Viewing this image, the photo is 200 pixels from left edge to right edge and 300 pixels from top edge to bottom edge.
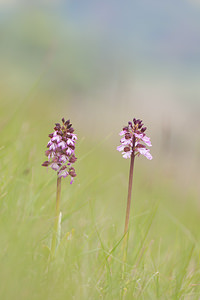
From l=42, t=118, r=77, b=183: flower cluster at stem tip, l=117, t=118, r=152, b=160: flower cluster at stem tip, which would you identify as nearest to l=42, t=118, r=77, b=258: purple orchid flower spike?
l=42, t=118, r=77, b=183: flower cluster at stem tip

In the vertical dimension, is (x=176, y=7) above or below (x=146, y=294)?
above

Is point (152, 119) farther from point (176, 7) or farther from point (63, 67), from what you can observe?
point (176, 7)

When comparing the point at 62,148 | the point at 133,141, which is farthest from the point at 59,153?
the point at 133,141

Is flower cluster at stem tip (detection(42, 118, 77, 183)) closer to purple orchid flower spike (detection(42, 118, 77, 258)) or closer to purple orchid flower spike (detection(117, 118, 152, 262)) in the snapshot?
purple orchid flower spike (detection(42, 118, 77, 258))

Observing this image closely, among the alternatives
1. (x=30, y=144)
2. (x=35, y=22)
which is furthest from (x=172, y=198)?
(x=35, y=22)

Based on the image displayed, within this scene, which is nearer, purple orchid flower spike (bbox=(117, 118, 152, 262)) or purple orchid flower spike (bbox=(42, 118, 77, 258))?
purple orchid flower spike (bbox=(42, 118, 77, 258))

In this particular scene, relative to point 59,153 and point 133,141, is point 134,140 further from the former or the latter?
point 59,153

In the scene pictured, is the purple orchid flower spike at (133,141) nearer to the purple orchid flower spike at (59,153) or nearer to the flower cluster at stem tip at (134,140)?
the flower cluster at stem tip at (134,140)

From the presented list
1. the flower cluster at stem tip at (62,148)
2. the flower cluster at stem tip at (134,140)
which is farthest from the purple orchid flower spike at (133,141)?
the flower cluster at stem tip at (62,148)
